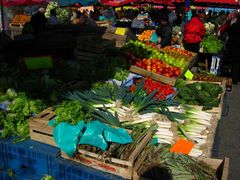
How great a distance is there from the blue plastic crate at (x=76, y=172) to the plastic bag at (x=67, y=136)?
0.41 ft

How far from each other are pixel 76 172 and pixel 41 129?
2.11 feet

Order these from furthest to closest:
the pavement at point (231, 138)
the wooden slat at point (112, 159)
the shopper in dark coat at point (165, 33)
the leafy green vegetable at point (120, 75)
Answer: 1. the shopper in dark coat at point (165, 33)
2. the leafy green vegetable at point (120, 75)
3. the pavement at point (231, 138)
4. the wooden slat at point (112, 159)

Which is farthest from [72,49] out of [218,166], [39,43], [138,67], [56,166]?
[218,166]

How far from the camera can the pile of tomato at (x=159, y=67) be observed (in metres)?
6.09

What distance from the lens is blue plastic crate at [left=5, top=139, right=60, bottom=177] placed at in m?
3.27

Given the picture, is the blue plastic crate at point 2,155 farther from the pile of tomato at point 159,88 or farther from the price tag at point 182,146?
the pile of tomato at point 159,88

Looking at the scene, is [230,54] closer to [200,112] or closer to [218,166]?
[200,112]

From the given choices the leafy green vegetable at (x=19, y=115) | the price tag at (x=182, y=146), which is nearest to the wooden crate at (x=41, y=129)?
the leafy green vegetable at (x=19, y=115)

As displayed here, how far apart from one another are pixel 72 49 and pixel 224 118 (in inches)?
149

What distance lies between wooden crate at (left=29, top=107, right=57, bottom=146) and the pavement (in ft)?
8.87

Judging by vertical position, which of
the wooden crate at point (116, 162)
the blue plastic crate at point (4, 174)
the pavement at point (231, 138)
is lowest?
the pavement at point (231, 138)

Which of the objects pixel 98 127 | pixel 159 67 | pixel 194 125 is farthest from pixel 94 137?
pixel 159 67

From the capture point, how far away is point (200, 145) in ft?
12.0

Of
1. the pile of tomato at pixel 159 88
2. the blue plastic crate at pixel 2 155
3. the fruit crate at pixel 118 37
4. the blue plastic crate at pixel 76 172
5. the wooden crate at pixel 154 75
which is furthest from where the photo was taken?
Result: the fruit crate at pixel 118 37
